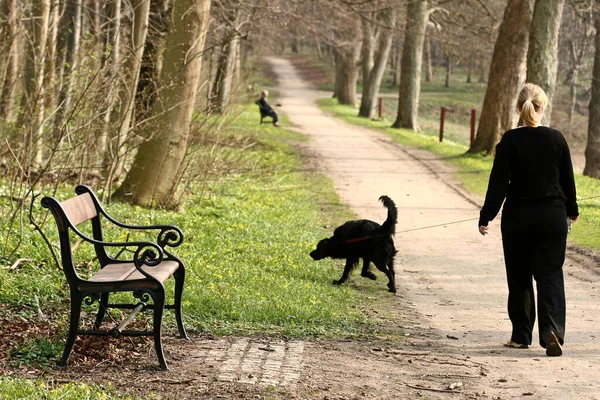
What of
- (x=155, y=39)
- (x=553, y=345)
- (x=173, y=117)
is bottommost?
(x=553, y=345)

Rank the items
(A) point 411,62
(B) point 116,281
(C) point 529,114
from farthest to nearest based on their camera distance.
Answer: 1. (A) point 411,62
2. (C) point 529,114
3. (B) point 116,281

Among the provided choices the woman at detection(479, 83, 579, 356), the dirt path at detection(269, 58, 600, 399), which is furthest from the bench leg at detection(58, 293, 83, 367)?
the woman at detection(479, 83, 579, 356)

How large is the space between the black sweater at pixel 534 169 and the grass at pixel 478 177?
4.72 metres

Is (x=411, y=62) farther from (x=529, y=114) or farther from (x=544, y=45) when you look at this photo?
(x=529, y=114)

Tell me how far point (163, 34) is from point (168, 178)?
4.55 meters

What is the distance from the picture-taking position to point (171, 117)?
13.0 metres

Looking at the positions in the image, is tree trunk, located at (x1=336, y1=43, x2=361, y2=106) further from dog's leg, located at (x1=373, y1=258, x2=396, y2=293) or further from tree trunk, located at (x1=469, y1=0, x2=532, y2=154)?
dog's leg, located at (x1=373, y1=258, x2=396, y2=293)

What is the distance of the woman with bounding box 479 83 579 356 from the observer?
23.4ft

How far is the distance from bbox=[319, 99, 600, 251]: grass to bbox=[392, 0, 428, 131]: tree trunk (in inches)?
33.5

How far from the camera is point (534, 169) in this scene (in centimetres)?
715

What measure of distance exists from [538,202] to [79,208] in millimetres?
3511

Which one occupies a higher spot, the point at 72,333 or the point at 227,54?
the point at 227,54

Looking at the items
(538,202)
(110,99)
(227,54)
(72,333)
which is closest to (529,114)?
(538,202)

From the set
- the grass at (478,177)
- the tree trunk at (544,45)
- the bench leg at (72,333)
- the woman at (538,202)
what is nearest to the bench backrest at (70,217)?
the bench leg at (72,333)
